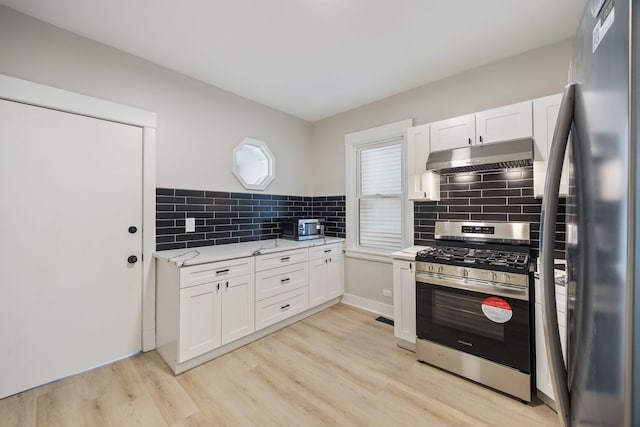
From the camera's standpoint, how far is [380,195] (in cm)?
338

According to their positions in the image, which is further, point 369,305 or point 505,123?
point 369,305

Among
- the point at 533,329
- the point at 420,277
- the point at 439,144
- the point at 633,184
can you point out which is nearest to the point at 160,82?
the point at 439,144

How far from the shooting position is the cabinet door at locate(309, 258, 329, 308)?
10.3ft

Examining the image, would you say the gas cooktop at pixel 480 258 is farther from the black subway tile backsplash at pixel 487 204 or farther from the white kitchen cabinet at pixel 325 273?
the white kitchen cabinet at pixel 325 273

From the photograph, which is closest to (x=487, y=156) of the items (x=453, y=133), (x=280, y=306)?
(x=453, y=133)

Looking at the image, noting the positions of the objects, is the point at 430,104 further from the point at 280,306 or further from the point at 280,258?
the point at 280,306

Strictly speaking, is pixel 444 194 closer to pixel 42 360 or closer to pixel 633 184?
pixel 633 184

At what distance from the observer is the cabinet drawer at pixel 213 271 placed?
2082mm

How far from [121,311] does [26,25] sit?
2.30 meters

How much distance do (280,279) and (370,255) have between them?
48.8 inches

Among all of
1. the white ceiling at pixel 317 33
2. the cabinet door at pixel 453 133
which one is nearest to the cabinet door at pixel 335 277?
the cabinet door at pixel 453 133

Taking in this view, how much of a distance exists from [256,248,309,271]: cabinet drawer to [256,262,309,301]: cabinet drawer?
5 centimetres

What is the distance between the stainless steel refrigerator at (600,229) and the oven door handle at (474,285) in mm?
1358

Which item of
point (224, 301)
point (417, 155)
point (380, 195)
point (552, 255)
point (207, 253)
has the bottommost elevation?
point (224, 301)
